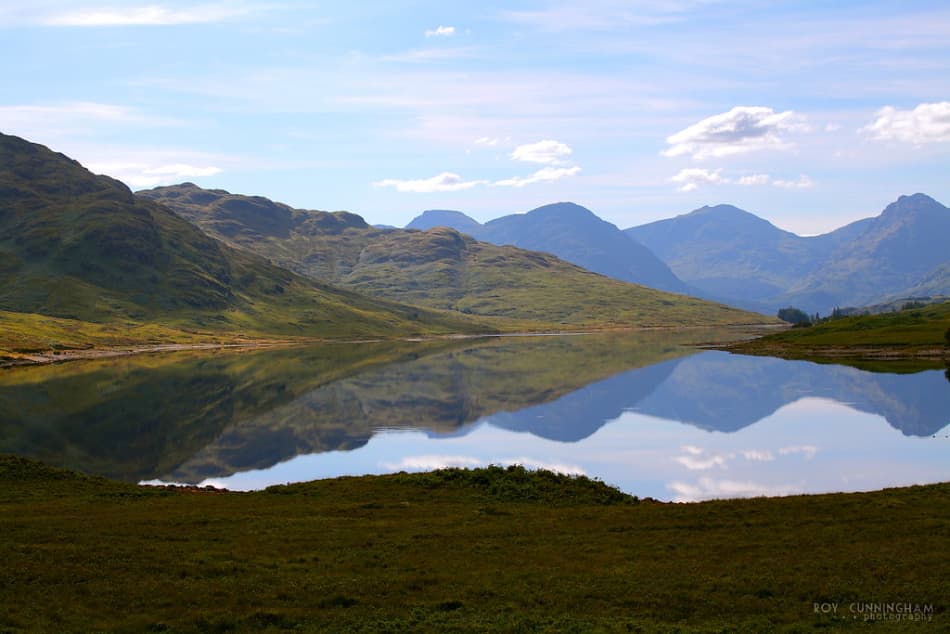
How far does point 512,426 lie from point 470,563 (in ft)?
249

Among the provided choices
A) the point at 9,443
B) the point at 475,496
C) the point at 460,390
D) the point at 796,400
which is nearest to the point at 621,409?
the point at 796,400

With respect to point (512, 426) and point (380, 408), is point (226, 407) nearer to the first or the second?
point (380, 408)

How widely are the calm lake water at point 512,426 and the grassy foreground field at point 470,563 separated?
2100cm

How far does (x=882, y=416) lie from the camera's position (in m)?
102

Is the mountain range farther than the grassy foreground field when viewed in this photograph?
Yes

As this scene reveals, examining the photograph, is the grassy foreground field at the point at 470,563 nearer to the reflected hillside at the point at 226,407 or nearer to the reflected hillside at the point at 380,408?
the reflected hillside at the point at 380,408

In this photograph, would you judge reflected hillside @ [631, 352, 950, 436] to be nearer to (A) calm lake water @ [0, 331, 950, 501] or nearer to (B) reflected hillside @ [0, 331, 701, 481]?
(A) calm lake water @ [0, 331, 950, 501]

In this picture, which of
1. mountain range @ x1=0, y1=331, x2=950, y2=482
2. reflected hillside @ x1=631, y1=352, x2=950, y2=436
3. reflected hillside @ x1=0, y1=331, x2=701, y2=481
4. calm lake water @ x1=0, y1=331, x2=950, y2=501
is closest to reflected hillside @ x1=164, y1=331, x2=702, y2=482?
reflected hillside @ x1=0, y1=331, x2=701, y2=481

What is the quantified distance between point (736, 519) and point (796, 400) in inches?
3678

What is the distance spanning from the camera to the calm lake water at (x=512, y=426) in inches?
2864

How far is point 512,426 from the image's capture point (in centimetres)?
10881

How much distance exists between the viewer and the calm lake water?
2864 inches

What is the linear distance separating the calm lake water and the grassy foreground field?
21003 millimetres

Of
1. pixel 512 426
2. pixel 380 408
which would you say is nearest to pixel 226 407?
pixel 380 408
